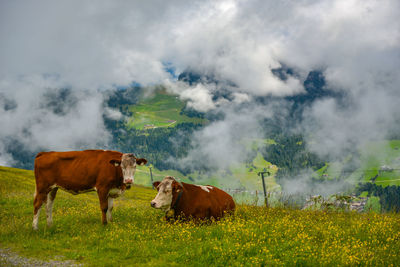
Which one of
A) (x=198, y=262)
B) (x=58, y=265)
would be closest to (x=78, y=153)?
(x=58, y=265)

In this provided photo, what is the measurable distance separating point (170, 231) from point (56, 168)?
6.28 meters

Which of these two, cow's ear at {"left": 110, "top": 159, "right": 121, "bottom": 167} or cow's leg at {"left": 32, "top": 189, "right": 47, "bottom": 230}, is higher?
cow's ear at {"left": 110, "top": 159, "right": 121, "bottom": 167}

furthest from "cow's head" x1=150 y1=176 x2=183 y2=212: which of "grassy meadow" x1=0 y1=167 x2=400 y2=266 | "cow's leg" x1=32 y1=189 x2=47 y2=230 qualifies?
"cow's leg" x1=32 y1=189 x2=47 y2=230

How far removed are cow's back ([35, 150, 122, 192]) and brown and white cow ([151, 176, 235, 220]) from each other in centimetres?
273

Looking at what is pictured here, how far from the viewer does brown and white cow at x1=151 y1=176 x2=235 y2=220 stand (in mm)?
12523

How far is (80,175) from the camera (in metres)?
12.4

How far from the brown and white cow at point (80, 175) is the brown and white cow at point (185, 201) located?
1.58 meters

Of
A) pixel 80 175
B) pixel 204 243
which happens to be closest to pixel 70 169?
pixel 80 175

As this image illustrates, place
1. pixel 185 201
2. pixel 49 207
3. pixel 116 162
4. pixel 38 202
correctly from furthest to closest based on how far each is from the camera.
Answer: pixel 185 201, pixel 49 207, pixel 116 162, pixel 38 202

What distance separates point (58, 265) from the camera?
830 cm

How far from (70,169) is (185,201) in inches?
224

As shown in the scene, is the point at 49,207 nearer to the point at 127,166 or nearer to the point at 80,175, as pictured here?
the point at 80,175

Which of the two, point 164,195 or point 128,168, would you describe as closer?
point 128,168

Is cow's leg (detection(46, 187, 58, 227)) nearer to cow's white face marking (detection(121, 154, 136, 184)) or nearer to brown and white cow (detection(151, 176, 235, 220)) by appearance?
cow's white face marking (detection(121, 154, 136, 184))
